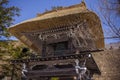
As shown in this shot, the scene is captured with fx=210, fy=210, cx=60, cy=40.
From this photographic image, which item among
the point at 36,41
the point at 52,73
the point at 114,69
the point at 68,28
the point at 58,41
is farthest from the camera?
the point at 114,69

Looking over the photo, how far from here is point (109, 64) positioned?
24797 millimetres

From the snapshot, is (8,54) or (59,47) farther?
(8,54)

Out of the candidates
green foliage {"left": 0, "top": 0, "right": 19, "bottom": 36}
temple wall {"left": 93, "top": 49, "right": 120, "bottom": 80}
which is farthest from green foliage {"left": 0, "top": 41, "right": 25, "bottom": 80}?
temple wall {"left": 93, "top": 49, "right": 120, "bottom": 80}

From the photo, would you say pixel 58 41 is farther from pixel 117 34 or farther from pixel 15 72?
pixel 117 34

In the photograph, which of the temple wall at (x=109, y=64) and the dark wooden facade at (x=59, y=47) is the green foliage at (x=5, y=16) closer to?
the dark wooden facade at (x=59, y=47)

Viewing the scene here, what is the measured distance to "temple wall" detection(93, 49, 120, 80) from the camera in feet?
75.4

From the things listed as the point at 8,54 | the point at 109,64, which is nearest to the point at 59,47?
the point at 8,54

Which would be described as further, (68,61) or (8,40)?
(8,40)

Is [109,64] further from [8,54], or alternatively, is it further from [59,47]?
[59,47]

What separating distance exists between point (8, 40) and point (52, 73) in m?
6.14

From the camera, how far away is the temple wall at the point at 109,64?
23.0 meters

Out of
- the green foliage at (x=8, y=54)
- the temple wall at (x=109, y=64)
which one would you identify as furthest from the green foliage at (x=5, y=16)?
the temple wall at (x=109, y=64)

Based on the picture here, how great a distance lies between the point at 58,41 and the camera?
12398 mm

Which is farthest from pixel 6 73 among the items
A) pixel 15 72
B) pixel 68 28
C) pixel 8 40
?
pixel 68 28
